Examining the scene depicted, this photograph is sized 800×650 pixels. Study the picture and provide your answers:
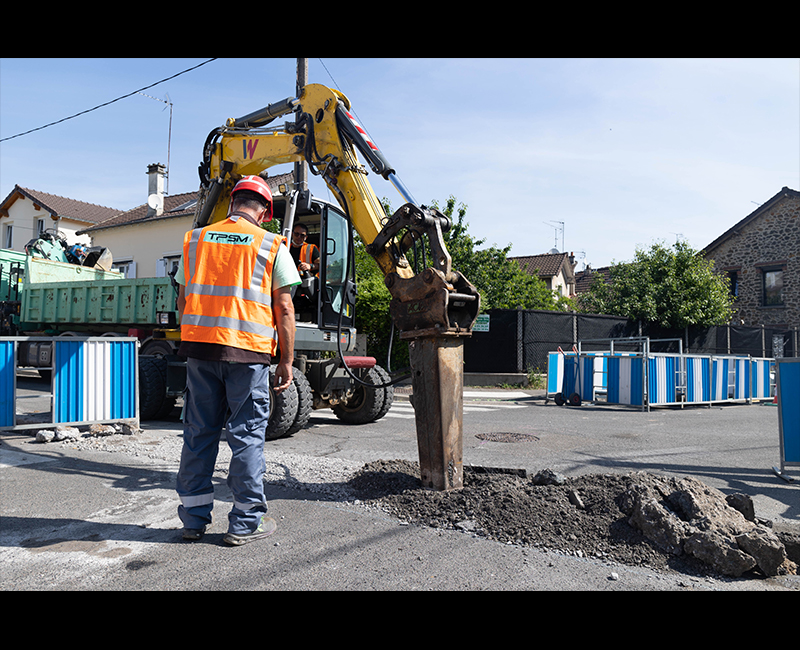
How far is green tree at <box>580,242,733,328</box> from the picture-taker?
22656 mm

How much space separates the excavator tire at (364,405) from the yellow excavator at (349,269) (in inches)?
0.7

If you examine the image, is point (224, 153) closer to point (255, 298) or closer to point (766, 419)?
point (255, 298)

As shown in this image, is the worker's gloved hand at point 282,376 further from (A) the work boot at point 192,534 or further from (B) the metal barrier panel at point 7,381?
(B) the metal barrier panel at point 7,381

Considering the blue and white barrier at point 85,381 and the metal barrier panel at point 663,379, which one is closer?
the blue and white barrier at point 85,381

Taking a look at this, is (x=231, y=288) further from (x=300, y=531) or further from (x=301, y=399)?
(x=301, y=399)

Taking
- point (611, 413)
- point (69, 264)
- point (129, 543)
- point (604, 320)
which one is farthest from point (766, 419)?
point (69, 264)

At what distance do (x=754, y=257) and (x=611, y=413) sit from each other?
69.7 feet

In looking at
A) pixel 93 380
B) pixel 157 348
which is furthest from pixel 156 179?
pixel 93 380

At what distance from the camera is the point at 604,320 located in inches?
808

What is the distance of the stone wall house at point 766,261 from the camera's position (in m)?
27.2

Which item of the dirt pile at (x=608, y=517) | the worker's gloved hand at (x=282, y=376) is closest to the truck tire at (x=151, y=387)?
the dirt pile at (x=608, y=517)

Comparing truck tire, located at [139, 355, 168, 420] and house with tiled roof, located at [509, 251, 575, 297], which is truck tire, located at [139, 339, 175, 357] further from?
house with tiled roof, located at [509, 251, 575, 297]

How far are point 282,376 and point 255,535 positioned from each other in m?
0.98

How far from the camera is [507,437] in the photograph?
836cm
